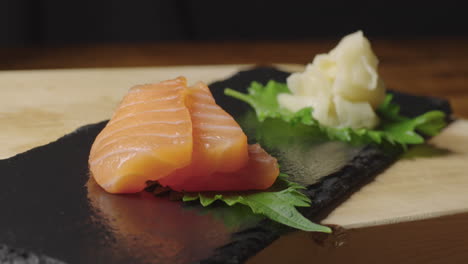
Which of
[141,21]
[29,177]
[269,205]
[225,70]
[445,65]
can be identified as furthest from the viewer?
[141,21]

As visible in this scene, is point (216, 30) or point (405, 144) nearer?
point (405, 144)

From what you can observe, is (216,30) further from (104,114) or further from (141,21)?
(104,114)

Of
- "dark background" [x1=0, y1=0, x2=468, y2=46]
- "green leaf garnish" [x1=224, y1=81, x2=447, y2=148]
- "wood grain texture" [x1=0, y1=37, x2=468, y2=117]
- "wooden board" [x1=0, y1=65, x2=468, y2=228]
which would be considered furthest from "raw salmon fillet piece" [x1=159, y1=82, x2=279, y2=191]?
"dark background" [x1=0, y1=0, x2=468, y2=46]

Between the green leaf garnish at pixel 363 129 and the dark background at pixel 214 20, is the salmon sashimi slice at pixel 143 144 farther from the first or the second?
the dark background at pixel 214 20

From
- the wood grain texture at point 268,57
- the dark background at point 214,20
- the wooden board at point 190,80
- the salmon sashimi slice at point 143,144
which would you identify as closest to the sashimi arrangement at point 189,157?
the salmon sashimi slice at point 143,144

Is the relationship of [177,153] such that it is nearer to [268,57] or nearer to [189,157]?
[189,157]

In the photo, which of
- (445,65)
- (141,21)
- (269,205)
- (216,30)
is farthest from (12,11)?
(269,205)
